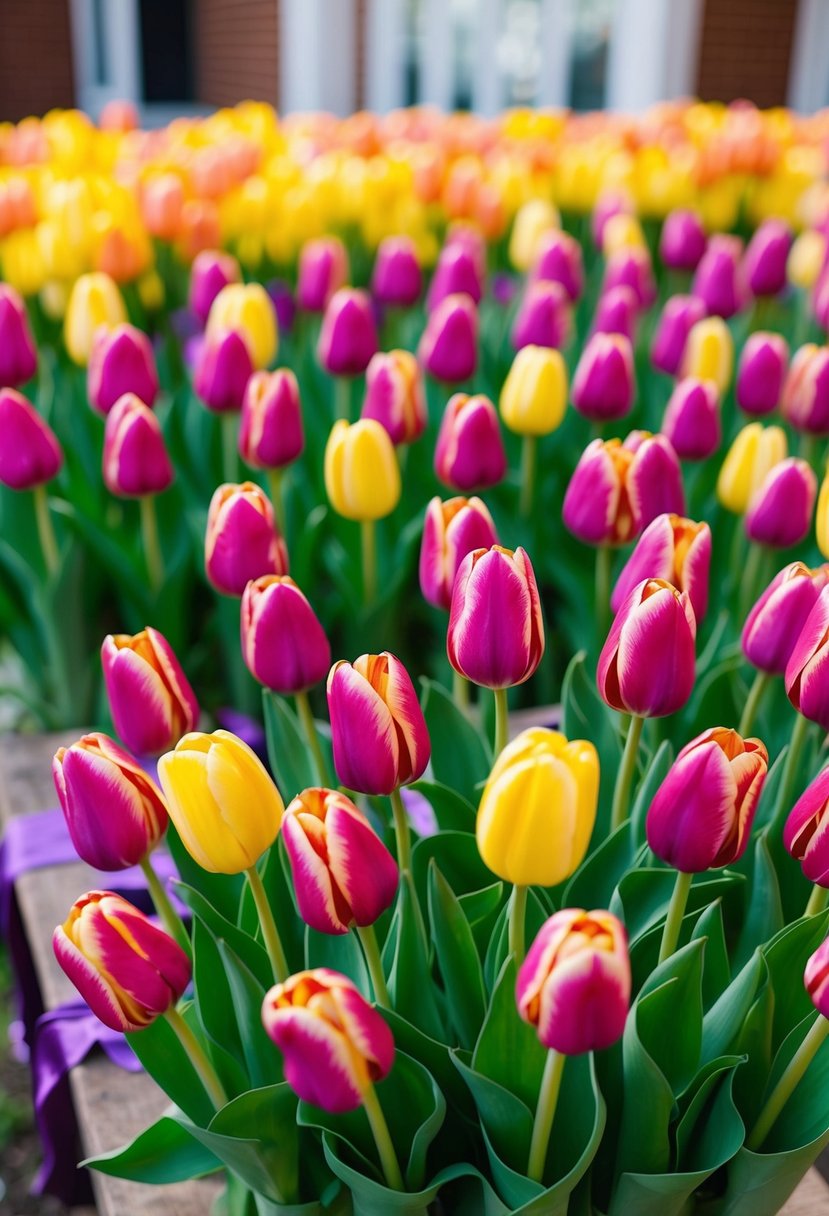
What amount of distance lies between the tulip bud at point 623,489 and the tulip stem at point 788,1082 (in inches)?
19.3

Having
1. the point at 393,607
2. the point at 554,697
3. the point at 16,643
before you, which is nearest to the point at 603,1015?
the point at 393,607

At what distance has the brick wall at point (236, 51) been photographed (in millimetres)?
9031

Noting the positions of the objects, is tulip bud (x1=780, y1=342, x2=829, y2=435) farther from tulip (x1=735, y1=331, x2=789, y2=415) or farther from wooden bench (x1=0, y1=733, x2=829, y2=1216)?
wooden bench (x1=0, y1=733, x2=829, y2=1216)

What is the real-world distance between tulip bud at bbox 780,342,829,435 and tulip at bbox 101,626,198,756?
945 millimetres

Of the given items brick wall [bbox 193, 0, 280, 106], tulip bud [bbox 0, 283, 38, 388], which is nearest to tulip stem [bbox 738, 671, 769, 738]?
tulip bud [bbox 0, 283, 38, 388]

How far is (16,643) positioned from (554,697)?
0.80 metres

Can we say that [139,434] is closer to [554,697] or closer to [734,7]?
[554,697]

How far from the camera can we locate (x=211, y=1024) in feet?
2.94

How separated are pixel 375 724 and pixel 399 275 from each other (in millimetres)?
1641

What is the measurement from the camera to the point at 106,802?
73 cm

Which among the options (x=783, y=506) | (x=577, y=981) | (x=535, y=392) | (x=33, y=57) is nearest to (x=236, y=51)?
(x=33, y=57)

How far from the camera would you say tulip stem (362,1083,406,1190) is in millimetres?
703

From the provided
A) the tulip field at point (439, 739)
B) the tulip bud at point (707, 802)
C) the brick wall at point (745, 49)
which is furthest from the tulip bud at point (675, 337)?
the brick wall at point (745, 49)

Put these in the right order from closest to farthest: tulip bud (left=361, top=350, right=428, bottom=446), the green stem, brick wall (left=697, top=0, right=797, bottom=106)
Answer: the green stem, tulip bud (left=361, top=350, right=428, bottom=446), brick wall (left=697, top=0, right=797, bottom=106)
